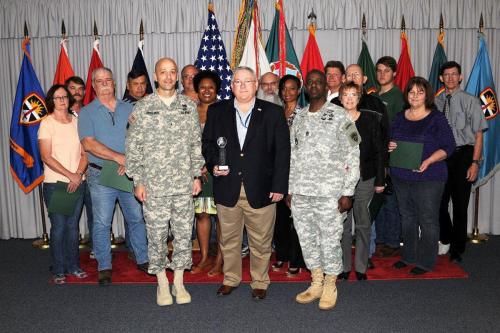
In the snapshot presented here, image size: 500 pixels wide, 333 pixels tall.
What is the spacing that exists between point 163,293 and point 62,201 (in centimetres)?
127

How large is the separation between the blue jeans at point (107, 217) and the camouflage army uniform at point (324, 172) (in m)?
1.55

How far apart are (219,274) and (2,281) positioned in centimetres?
199

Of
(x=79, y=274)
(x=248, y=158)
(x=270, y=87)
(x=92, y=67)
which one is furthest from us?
(x=92, y=67)

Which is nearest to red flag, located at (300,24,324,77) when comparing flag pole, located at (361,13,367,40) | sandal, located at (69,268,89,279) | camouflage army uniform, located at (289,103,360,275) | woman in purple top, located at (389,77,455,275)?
flag pole, located at (361,13,367,40)

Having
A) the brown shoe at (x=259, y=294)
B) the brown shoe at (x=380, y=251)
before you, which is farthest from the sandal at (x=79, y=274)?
the brown shoe at (x=380, y=251)

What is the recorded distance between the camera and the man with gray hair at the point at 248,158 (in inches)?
139

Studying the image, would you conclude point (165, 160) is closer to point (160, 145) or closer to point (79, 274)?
point (160, 145)

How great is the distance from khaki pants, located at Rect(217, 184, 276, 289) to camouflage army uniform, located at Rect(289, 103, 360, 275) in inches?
10.3

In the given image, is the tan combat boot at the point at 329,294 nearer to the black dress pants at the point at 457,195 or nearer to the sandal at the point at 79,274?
the black dress pants at the point at 457,195

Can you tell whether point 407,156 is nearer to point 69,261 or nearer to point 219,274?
point 219,274

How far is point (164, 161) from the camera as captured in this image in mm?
3504

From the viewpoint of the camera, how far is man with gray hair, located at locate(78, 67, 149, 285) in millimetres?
4027

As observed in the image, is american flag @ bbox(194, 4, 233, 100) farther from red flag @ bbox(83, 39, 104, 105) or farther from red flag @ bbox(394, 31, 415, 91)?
red flag @ bbox(394, 31, 415, 91)

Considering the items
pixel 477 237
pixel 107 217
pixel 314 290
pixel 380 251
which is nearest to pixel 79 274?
pixel 107 217
